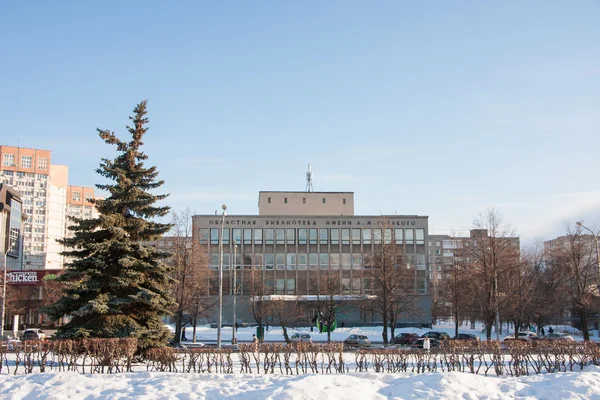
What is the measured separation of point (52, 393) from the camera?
15164 millimetres

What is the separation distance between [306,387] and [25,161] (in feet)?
472

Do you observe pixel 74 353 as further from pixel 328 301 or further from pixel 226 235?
pixel 226 235

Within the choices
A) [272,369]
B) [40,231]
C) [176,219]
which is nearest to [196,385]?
[272,369]

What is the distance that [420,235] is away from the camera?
7394 cm

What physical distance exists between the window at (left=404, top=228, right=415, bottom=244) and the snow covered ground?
5630 cm

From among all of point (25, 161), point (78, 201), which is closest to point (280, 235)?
point (25, 161)


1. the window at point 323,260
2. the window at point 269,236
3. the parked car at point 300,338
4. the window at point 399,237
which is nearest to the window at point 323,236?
the window at point 323,260

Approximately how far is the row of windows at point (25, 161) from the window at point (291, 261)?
94585 millimetres

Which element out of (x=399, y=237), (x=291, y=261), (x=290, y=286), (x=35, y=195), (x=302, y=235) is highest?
(x=35, y=195)

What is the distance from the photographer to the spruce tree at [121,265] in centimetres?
2445

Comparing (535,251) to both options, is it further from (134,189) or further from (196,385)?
(196,385)

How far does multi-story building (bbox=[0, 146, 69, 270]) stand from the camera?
140 meters

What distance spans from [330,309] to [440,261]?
108 m

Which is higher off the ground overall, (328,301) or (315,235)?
(315,235)
